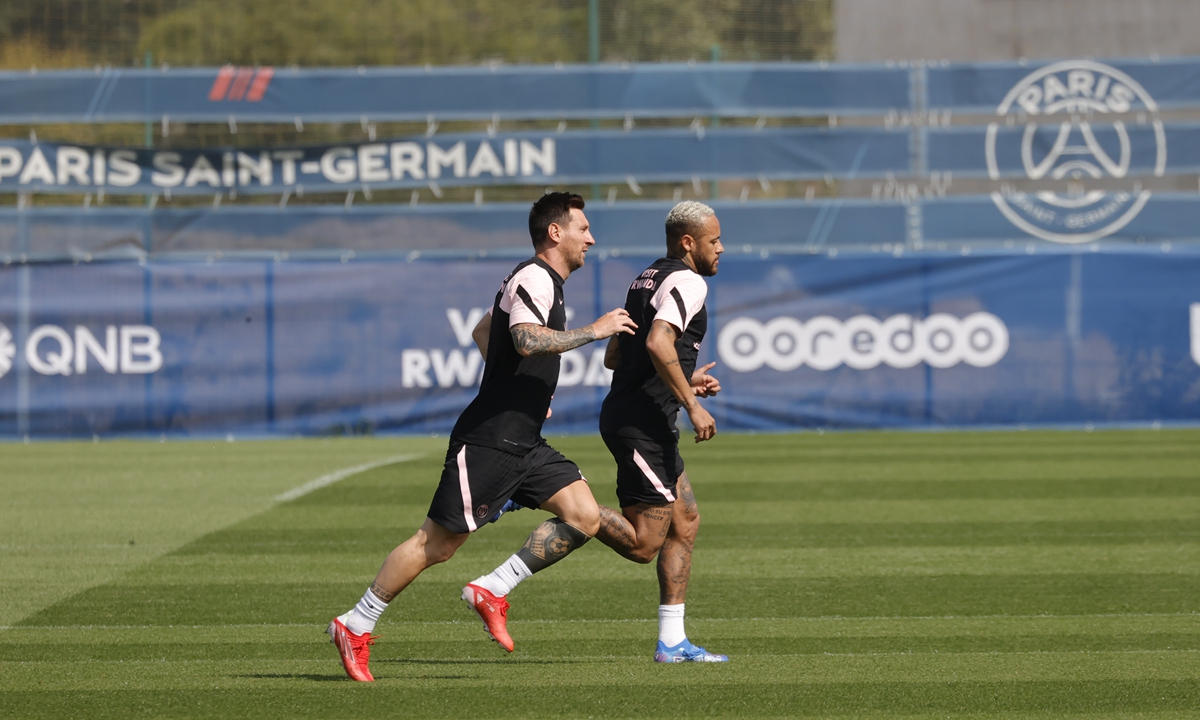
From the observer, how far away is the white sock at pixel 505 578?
627 cm

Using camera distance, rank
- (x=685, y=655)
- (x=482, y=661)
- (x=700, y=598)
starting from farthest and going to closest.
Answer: (x=700, y=598) < (x=482, y=661) < (x=685, y=655)

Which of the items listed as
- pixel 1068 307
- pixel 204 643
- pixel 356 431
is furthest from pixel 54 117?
pixel 204 643

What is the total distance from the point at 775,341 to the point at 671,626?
12825 mm

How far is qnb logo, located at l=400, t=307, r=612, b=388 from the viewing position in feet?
62.6

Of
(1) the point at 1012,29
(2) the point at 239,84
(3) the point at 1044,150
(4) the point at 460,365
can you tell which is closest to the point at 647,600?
(4) the point at 460,365

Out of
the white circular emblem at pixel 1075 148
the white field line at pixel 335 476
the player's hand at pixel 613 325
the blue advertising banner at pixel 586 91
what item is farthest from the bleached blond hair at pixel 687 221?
the white circular emblem at pixel 1075 148

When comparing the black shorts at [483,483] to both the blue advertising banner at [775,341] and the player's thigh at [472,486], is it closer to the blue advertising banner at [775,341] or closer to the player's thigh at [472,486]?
the player's thigh at [472,486]

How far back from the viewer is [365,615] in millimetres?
6188

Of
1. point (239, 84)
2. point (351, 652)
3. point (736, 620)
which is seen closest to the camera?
point (351, 652)

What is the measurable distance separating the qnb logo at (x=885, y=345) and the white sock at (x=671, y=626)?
12.6 m

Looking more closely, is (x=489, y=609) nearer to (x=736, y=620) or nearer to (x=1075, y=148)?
(x=736, y=620)

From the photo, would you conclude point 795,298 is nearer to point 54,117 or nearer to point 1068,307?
point 1068,307

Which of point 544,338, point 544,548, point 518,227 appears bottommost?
point 544,548

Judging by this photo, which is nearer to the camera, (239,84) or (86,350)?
(86,350)
